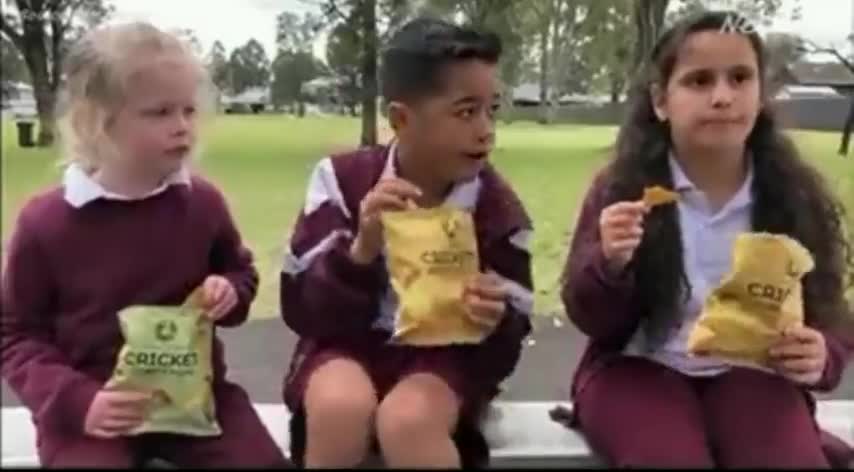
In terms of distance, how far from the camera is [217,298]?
162cm

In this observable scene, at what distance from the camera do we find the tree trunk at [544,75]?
1.92 m

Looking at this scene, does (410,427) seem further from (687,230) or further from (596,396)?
(687,230)

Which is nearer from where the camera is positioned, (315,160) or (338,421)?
(338,421)

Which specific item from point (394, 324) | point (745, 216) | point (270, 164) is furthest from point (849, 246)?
point (270, 164)

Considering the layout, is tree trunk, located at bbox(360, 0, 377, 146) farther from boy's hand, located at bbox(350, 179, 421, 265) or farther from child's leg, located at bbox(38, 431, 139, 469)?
child's leg, located at bbox(38, 431, 139, 469)

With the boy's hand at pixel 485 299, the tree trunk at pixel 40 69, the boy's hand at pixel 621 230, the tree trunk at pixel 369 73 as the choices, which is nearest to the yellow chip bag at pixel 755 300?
the boy's hand at pixel 621 230

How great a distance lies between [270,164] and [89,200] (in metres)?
0.28

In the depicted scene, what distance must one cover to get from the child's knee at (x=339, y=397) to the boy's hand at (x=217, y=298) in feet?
0.41

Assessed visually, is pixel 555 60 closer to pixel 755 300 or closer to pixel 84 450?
pixel 755 300

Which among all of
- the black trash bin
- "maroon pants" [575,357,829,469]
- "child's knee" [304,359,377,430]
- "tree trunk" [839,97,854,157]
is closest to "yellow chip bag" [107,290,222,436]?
"child's knee" [304,359,377,430]

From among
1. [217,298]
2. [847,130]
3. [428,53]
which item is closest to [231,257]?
[217,298]

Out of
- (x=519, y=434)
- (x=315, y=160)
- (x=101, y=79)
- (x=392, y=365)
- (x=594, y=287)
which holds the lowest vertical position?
(x=519, y=434)

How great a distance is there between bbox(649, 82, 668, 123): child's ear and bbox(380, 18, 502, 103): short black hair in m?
0.19

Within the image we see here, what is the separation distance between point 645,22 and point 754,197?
32 cm
